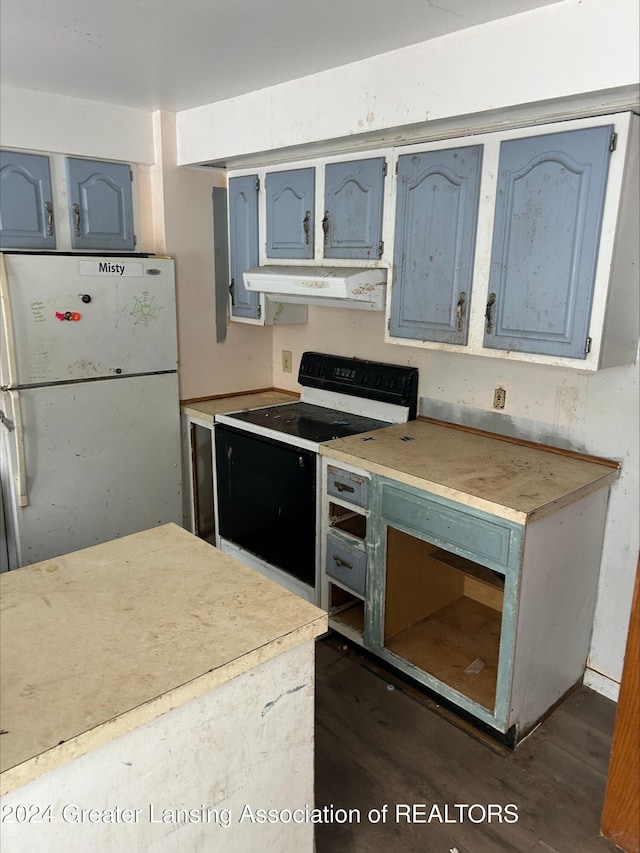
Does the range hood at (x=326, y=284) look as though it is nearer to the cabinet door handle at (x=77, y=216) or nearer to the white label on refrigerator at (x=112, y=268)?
the white label on refrigerator at (x=112, y=268)

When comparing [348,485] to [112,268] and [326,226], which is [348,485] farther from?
[112,268]

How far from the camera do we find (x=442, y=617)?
2.87 m

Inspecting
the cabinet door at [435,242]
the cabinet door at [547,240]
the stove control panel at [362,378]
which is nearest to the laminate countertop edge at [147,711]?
the cabinet door at [547,240]

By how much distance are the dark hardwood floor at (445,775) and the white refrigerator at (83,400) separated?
142 cm

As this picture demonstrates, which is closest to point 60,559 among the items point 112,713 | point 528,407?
point 112,713

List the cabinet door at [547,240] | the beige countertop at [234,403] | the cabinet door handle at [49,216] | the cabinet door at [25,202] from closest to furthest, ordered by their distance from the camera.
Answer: the cabinet door at [547,240] → the cabinet door at [25,202] → the cabinet door handle at [49,216] → the beige countertop at [234,403]

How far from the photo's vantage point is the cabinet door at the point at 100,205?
3.05 metres

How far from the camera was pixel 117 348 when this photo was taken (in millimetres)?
3082

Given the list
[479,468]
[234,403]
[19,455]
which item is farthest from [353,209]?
[19,455]

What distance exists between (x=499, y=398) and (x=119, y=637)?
1.94 meters

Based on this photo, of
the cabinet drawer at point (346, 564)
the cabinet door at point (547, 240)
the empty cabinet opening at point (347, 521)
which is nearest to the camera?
the cabinet door at point (547, 240)

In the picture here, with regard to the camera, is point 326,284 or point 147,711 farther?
point 326,284

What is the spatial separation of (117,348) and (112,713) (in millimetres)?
2291

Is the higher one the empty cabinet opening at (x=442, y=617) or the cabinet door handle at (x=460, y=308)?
the cabinet door handle at (x=460, y=308)
